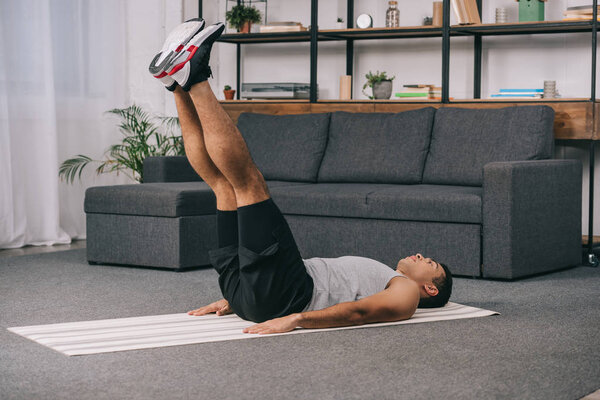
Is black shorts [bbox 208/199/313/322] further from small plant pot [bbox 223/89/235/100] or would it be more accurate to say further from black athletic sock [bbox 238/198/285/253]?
small plant pot [bbox 223/89/235/100]

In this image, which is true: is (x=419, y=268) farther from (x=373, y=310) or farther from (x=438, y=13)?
(x=438, y=13)

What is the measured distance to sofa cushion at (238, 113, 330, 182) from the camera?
16.0 feet

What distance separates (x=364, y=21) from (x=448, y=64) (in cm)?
74

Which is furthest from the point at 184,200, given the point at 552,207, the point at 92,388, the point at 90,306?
the point at 92,388

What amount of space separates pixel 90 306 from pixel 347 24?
3174 mm

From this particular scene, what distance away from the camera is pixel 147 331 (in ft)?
8.84

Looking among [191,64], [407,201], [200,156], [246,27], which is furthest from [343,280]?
[246,27]

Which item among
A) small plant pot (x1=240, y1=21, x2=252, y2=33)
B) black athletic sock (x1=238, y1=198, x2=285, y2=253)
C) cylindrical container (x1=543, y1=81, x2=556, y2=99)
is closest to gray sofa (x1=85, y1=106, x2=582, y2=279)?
cylindrical container (x1=543, y1=81, x2=556, y2=99)

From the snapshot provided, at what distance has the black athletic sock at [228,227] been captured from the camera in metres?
2.65

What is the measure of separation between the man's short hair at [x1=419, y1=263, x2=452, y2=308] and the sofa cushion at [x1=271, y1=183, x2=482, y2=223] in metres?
0.91

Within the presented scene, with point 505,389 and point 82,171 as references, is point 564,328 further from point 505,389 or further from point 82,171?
point 82,171

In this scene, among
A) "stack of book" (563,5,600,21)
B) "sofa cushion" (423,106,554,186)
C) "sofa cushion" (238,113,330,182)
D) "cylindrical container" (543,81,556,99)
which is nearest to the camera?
"sofa cushion" (423,106,554,186)

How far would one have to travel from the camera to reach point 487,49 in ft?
17.2

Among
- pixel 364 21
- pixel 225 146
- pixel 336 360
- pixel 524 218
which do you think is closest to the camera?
pixel 336 360
